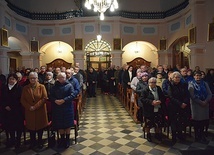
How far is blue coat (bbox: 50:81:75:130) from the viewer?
14.5 feet

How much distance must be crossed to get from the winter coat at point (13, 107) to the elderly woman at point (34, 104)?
0.20 meters

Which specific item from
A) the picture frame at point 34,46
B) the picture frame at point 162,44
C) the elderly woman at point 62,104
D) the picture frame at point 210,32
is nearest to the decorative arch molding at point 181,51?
the picture frame at point 162,44

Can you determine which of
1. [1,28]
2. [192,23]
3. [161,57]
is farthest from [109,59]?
[1,28]

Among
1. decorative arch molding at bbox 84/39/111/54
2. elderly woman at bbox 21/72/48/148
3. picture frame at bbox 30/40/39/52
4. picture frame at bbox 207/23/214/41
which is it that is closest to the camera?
elderly woman at bbox 21/72/48/148

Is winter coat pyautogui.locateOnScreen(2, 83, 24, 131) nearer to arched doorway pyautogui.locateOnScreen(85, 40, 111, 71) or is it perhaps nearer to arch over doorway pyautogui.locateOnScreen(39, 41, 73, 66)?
arched doorway pyautogui.locateOnScreen(85, 40, 111, 71)

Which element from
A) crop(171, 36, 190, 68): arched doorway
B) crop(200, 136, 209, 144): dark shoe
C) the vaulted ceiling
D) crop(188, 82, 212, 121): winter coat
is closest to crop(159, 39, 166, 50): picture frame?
crop(171, 36, 190, 68): arched doorway

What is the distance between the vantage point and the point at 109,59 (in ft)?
55.9

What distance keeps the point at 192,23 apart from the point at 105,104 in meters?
6.97

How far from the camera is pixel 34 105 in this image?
4.34m

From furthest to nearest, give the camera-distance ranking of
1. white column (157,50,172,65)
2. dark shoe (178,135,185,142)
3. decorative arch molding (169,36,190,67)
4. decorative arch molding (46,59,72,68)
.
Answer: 1. decorative arch molding (46,59,72,68)
2. white column (157,50,172,65)
3. decorative arch molding (169,36,190,67)
4. dark shoe (178,135,185,142)

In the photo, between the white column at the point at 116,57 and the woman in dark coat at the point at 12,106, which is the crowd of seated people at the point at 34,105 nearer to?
the woman in dark coat at the point at 12,106

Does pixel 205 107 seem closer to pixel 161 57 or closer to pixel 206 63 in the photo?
pixel 206 63

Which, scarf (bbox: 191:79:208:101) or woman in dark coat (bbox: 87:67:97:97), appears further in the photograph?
woman in dark coat (bbox: 87:67:97:97)

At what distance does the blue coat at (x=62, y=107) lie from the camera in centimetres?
442
